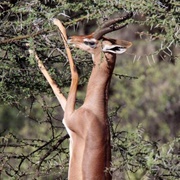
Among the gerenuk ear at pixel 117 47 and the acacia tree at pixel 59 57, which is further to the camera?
the gerenuk ear at pixel 117 47

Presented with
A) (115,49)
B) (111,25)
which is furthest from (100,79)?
(111,25)

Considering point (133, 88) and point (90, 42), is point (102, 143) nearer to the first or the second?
point (90, 42)

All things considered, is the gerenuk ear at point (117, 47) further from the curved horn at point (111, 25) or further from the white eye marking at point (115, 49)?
the curved horn at point (111, 25)

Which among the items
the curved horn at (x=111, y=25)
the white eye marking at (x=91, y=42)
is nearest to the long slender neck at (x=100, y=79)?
the white eye marking at (x=91, y=42)

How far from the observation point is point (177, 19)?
493 cm

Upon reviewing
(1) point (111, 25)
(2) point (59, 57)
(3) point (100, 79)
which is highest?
(1) point (111, 25)

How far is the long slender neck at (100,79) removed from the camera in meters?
6.70

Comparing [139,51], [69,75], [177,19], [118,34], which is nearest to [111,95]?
[139,51]

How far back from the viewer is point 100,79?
6773 millimetres

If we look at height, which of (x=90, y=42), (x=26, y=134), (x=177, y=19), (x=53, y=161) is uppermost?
(x=177, y=19)

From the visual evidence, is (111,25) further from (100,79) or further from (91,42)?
(100,79)

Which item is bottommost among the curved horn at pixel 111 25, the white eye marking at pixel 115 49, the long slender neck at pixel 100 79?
the long slender neck at pixel 100 79

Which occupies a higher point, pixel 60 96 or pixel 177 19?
pixel 177 19

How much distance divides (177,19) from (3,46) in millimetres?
1739
